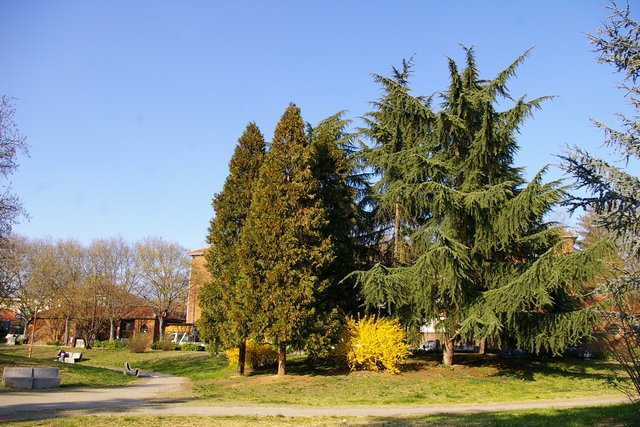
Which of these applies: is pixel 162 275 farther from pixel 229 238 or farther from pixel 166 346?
pixel 229 238

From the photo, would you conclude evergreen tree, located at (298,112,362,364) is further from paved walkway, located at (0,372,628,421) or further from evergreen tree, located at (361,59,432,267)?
paved walkway, located at (0,372,628,421)

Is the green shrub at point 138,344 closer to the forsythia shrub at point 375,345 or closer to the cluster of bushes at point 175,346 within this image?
the cluster of bushes at point 175,346

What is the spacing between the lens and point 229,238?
24.5m

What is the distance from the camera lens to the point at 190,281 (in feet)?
183

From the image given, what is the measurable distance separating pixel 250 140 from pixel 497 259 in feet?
42.7

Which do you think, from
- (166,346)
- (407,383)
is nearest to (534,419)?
(407,383)

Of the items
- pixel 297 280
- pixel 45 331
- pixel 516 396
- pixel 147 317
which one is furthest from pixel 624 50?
pixel 45 331

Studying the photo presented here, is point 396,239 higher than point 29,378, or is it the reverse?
point 396,239

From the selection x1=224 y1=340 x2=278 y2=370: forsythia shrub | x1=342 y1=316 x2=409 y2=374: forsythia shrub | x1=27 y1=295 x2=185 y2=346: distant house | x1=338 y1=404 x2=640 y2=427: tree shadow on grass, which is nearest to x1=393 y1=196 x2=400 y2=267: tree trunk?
x1=342 y1=316 x2=409 y2=374: forsythia shrub

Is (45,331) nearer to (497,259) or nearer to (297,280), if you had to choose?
(297,280)

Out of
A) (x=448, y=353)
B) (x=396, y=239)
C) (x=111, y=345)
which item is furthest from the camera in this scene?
(x=111, y=345)

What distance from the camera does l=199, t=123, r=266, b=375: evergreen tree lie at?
2309 cm

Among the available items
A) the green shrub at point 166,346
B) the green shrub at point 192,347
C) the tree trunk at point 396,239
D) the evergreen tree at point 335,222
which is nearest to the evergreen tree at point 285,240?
the evergreen tree at point 335,222

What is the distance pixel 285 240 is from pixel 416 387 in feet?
24.6
